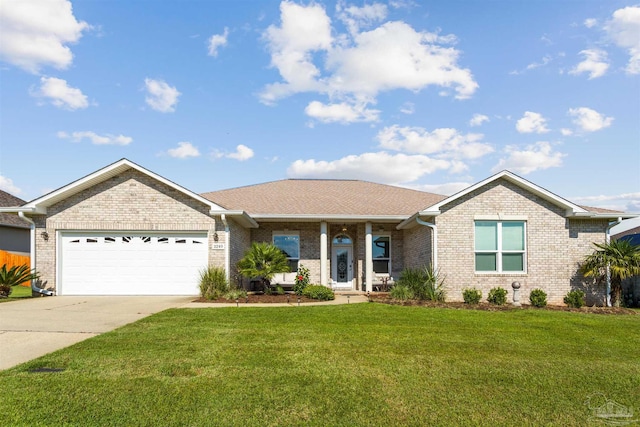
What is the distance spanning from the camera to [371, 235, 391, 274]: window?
19.2 metres

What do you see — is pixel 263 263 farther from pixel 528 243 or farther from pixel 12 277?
pixel 528 243

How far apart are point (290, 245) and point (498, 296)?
348 inches

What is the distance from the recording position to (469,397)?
16.6 feet

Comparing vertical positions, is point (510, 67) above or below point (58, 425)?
above

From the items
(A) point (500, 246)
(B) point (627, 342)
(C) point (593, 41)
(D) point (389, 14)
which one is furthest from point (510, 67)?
(B) point (627, 342)

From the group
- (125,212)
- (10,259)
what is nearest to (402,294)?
(125,212)

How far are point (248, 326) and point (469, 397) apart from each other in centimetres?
521

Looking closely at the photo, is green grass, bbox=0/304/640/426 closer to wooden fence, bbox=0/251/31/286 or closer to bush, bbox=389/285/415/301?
bush, bbox=389/285/415/301

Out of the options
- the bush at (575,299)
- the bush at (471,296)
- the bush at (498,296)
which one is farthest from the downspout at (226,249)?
the bush at (575,299)

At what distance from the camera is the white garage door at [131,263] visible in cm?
1528

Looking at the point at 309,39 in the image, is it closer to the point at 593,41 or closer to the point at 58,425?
the point at 593,41

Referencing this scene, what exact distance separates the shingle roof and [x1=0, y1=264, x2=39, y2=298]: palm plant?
7.05m

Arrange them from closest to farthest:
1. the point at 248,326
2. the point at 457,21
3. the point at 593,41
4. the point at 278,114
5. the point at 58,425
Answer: the point at 58,425 → the point at 248,326 → the point at 593,41 → the point at 457,21 → the point at 278,114

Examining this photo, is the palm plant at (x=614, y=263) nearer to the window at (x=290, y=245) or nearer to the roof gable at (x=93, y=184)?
the window at (x=290, y=245)
